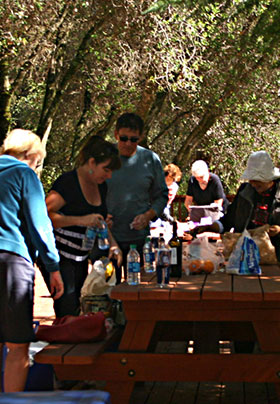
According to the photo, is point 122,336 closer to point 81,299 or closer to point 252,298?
point 81,299

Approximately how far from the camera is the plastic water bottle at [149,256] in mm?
6060

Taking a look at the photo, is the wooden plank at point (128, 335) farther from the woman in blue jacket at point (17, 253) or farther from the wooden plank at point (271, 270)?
the wooden plank at point (271, 270)

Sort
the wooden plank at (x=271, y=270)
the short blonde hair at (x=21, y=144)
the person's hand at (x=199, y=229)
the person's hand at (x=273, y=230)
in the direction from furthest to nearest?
the person's hand at (x=199, y=229) → the person's hand at (x=273, y=230) → the wooden plank at (x=271, y=270) → the short blonde hair at (x=21, y=144)

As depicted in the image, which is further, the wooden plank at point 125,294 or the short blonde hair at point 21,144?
the wooden plank at point 125,294

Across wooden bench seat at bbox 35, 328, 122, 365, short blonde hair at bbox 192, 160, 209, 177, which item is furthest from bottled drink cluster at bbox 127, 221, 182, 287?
short blonde hair at bbox 192, 160, 209, 177

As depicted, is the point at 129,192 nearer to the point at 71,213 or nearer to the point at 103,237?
the point at 103,237

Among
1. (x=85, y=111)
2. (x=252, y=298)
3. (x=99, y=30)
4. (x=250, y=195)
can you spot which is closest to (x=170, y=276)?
(x=252, y=298)

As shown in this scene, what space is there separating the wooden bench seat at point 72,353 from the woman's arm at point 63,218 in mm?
837

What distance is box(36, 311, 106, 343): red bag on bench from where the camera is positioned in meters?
5.21

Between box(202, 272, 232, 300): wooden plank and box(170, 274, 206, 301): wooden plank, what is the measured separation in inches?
1.6

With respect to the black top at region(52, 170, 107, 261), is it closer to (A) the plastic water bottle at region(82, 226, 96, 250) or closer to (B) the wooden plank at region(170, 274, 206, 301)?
(A) the plastic water bottle at region(82, 226, 96, 250)

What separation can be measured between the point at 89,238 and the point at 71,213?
0.74ft

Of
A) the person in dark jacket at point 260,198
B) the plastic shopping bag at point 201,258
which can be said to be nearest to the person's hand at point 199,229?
the person in dark jacket at point 260,198

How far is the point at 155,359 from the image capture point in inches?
202
